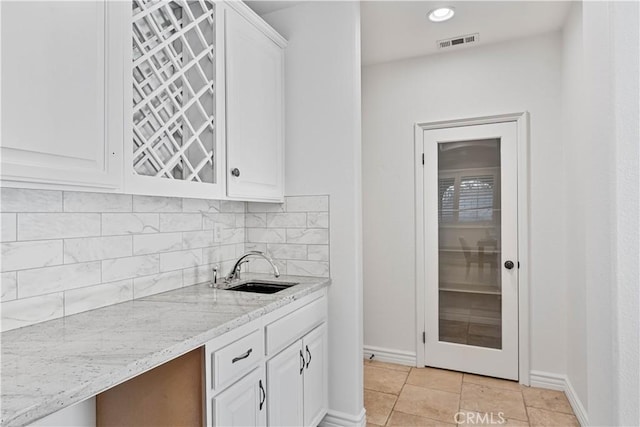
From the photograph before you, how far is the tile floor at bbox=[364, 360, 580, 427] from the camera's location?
242 cm

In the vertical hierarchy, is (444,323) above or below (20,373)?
below

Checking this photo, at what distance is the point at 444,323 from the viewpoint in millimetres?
3184

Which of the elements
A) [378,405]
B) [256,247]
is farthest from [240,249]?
[378,405]

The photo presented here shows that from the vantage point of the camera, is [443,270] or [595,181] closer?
[595,181]

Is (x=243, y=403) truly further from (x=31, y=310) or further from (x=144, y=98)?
(x=144, y=98)

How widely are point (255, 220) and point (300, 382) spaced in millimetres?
1086

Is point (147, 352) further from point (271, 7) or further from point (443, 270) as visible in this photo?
point (443, 270)

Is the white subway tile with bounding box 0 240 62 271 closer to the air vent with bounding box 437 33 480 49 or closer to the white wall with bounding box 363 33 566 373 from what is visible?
the white wall with bounding box 363 33 566 373

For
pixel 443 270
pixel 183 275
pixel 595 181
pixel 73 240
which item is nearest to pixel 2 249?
pixel 73 240

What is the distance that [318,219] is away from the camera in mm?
2379

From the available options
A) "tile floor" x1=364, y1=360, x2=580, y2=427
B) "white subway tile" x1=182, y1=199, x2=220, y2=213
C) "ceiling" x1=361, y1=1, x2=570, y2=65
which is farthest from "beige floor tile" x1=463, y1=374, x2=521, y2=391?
"ceiling" x1=361, y1=1, x2=570, y2=65

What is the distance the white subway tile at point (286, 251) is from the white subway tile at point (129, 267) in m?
0.77

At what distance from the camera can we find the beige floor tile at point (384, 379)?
2.86 m

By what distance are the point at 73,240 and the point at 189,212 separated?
68 cm
